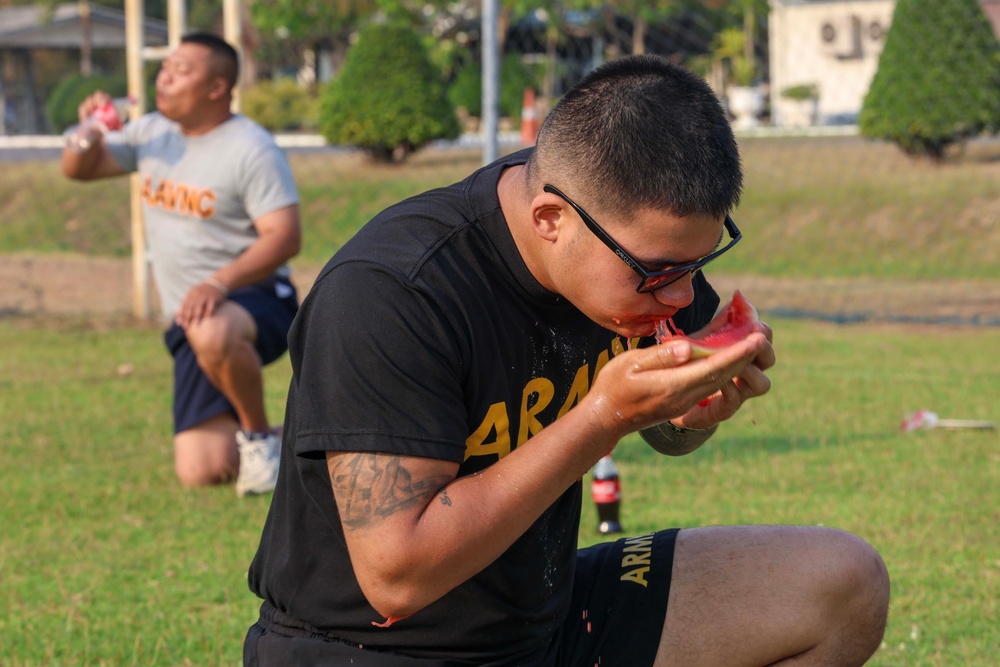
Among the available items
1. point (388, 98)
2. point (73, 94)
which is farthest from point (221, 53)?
point (73, 94)

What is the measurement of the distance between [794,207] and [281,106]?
2272cm

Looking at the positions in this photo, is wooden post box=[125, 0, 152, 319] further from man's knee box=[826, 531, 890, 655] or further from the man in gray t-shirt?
man's knee box=[826, 531, 890, 655]

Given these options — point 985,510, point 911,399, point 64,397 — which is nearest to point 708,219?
point 985,510

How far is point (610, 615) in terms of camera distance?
9.88 ft

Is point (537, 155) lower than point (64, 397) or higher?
higher

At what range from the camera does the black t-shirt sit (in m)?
2.39

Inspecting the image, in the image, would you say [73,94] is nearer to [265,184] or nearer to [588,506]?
[265,184]

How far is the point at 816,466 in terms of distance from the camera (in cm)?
618

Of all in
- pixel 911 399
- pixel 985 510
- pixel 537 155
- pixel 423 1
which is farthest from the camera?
pixel 423 1

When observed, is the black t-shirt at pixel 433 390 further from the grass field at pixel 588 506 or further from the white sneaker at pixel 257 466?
the white sneaker at pixel 257 466

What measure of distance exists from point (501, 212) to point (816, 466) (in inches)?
155

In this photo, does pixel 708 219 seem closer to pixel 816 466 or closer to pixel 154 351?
pixel 816 466

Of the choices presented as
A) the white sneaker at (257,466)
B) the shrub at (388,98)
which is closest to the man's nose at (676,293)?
the white sneaker at (257,466)

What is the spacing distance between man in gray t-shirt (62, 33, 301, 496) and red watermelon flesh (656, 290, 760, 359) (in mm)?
3510
